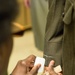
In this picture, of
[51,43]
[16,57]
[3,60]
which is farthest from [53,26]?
[16,57]

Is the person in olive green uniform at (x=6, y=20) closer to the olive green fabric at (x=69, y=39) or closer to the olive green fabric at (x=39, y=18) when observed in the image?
the olive green fabric at (x=69, y=39)

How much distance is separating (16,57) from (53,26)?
67.2 inches

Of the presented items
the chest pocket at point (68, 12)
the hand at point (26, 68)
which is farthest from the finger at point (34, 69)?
the chest pocket at point (68, 12)

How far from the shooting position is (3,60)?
Result: 0.80 m

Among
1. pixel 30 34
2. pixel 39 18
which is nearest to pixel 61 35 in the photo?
pixel 39 18

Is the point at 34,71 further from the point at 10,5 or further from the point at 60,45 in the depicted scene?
the point at 10,5

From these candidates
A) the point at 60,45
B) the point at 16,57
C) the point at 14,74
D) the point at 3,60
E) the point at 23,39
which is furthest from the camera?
the point at 23,39

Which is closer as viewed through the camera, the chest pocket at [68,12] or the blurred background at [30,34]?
the chest pocket at [68,12]

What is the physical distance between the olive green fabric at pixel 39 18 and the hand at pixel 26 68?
104 centimetres

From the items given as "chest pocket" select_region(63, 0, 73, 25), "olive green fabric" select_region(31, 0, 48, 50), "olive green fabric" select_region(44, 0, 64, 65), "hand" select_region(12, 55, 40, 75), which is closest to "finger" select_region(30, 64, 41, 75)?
"hand" select_region(12, 55, 40, 75)

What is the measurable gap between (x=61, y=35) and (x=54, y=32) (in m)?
0.04

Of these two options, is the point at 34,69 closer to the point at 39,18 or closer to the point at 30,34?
the point at 39,18

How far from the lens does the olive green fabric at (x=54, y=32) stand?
3.87ft

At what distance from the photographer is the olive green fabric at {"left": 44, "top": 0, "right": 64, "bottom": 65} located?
3.87 ft
